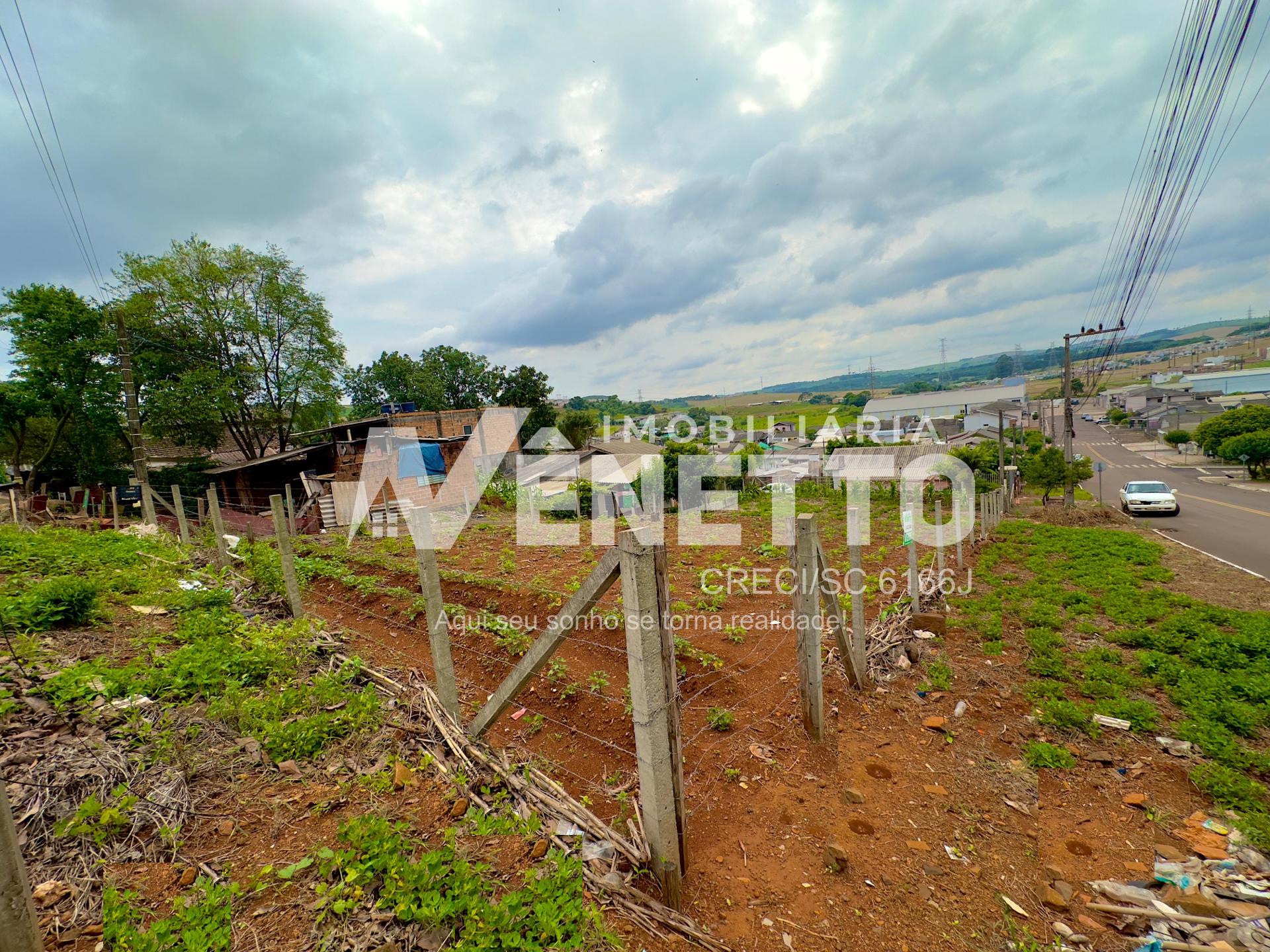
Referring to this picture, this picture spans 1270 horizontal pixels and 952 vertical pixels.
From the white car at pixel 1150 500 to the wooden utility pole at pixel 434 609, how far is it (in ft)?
71.7

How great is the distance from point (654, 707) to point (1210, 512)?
23.7 m

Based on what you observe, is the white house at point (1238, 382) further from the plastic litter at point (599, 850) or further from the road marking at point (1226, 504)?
the plastic litter at point (599, 850)

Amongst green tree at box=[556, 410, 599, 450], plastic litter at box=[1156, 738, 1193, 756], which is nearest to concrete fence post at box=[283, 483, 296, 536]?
plastic litter at box=[1156, 738, 1193, 756]

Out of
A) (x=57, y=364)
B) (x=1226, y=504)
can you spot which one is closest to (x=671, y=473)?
(x=1226, y=504)

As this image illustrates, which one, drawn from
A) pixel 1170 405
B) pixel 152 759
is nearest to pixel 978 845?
pixel 152 759

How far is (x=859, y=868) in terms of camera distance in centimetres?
261

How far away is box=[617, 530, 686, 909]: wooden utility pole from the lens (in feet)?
6.63

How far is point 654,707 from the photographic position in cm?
212

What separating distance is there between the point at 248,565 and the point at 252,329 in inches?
770

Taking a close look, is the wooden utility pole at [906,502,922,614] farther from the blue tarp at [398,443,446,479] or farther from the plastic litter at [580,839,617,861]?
the blue tarp at [398,443,446,479]

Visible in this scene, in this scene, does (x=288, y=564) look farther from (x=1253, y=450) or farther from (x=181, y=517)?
(x=1253, y=450)

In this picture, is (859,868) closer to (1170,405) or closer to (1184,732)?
(1184,732)

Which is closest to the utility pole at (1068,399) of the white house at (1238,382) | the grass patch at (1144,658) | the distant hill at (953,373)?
the grass patch at (1144,658)

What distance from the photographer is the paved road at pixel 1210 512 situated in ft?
36.3
